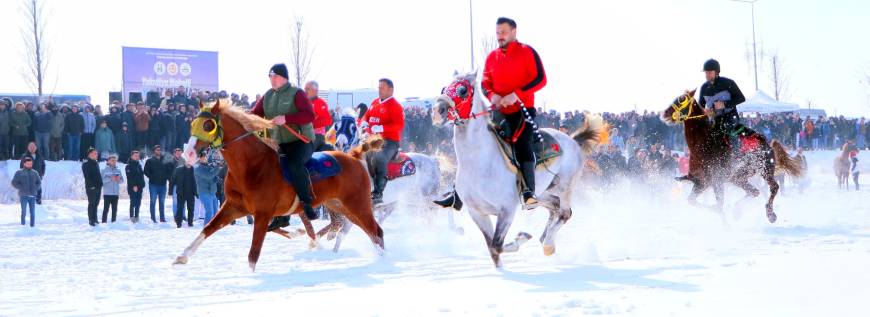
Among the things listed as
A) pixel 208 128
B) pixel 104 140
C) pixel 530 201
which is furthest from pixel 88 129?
pixel 530 201

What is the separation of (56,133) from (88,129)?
94 centimetres

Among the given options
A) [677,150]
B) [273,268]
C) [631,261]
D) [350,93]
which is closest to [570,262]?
[631,261]

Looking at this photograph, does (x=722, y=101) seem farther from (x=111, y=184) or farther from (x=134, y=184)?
(x=111, y=184)

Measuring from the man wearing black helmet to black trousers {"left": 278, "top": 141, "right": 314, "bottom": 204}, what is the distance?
6.47 metres

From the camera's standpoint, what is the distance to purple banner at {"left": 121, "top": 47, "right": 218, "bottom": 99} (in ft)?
104

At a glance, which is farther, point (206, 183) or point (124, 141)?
point (124, 141)

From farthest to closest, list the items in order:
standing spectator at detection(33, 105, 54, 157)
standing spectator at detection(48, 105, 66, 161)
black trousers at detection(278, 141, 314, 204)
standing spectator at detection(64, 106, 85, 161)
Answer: standing spectator at detection(64, 106, 85, 161) → standing spectator at detection(48, 105, 66, 161) → standing spectator at detection(33, 105, 54, 157) → black trousers at detection(278, 141, 314, 204)

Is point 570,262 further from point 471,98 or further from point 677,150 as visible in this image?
point 677,150

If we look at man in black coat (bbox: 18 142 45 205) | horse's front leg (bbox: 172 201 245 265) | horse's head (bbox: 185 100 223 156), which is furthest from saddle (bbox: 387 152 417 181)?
man in black coat (bbox: 18 142 45 205)

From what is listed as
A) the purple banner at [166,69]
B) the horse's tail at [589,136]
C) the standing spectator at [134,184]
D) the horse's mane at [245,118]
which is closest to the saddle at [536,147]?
the horse's tail at [589,136]

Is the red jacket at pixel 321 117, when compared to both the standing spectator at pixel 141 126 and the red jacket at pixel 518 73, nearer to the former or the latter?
the red jacket at pixel 518 73

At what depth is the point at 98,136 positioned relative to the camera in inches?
959

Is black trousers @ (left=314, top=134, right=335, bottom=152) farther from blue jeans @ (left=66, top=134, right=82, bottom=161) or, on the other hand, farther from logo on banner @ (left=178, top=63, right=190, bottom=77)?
logo on banner @ (left=178, top=63, right=190, bottom=77)

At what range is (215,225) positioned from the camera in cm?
1066
